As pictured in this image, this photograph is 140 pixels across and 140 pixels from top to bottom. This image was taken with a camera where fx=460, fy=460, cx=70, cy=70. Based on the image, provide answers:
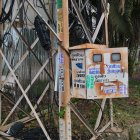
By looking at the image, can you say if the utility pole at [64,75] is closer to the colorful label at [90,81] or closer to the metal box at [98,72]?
the metal box at [98,72]

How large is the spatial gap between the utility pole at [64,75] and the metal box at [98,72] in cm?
11

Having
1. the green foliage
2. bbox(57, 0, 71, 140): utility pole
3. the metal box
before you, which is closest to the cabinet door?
the metal box

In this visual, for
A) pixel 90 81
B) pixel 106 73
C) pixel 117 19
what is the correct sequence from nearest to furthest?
pixel 90 81 → pixel 106 73 → pixel 117 19

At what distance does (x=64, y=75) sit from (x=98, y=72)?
0.53 m

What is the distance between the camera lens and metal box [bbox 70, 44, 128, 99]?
22.6ft

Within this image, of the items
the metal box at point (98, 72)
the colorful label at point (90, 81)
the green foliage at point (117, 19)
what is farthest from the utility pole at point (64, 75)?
the green foliage at point (117, 19)

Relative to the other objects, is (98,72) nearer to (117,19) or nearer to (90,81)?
(90,81)

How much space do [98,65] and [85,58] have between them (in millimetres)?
263

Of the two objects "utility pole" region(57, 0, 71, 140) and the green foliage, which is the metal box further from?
the green foliage

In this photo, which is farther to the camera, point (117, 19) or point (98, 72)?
point (117, 19)

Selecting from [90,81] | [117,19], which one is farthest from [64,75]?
[117,19]

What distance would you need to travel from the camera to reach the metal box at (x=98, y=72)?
6.90m

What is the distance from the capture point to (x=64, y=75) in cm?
711

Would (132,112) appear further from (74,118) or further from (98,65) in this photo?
(98,65)
